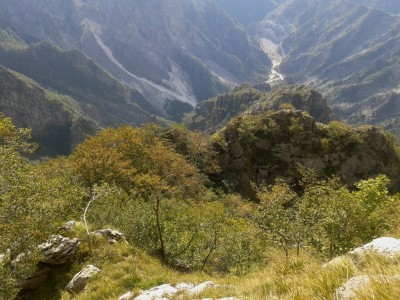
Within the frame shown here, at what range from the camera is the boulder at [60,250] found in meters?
22.7

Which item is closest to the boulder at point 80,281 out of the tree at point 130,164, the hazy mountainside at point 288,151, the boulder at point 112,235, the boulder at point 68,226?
the boulder at point 112,235

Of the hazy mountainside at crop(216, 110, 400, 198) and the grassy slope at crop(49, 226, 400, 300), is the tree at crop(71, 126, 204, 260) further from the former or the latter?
the grassy slope at crop(49, 226, 400, 300)

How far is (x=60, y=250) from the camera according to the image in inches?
907

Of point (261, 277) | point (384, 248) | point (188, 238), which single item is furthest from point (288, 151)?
point (384, 248)

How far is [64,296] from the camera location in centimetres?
2012

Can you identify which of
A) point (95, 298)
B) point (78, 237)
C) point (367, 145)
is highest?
point (367, 145)

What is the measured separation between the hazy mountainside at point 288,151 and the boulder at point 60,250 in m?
45.3

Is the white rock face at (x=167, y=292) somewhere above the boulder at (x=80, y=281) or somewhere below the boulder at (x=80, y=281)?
below

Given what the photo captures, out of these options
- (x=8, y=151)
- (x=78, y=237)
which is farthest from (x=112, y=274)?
(x=8, y=151)

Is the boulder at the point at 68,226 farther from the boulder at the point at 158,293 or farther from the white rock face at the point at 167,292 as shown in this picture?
the boulder at the point at 158,293

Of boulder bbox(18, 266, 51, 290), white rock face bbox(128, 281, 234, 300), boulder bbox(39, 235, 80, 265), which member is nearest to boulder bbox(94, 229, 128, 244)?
boulder bbox(39, 235, 80, 265)

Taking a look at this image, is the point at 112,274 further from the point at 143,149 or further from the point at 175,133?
the point at 175,133

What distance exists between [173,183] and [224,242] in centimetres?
2830

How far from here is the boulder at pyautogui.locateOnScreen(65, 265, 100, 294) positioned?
2030cm
